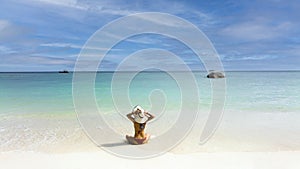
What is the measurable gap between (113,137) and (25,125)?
3031mm

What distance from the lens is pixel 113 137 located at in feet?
20.3

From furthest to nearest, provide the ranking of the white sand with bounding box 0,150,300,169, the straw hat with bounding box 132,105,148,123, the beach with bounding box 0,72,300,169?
the straw hat with bounding box 132,105,148,123
the beach with bounding box 0,72,300,169
the white sand with bounding box 0,150,300,169

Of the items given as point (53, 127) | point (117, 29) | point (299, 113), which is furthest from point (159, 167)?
point (299, 113)

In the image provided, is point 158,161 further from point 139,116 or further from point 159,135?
point 159,135

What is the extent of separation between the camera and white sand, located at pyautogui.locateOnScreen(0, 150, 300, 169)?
4164 mm

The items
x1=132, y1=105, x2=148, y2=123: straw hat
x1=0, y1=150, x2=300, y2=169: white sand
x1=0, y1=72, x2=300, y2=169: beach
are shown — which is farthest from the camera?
x1=132, y1=105, x2=148, y2=123: straw hat

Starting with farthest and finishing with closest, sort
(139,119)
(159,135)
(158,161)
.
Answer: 1. (159,135)
2. (139,119)
3. (158,161)

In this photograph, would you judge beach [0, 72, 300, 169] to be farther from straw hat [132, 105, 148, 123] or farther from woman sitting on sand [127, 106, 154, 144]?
straw hat [132, 105, 148, 123]

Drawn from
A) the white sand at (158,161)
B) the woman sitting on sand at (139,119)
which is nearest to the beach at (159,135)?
the white sand at (158,161)

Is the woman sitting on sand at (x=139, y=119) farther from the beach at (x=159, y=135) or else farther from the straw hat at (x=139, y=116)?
the beach at (x=159, y=135)

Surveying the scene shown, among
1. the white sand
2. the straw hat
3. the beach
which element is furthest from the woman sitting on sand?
the white sand

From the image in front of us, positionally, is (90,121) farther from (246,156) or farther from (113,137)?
(246,156)

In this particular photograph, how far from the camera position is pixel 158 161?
4.47 m

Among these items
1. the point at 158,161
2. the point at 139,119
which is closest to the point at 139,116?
the point at 139,119
